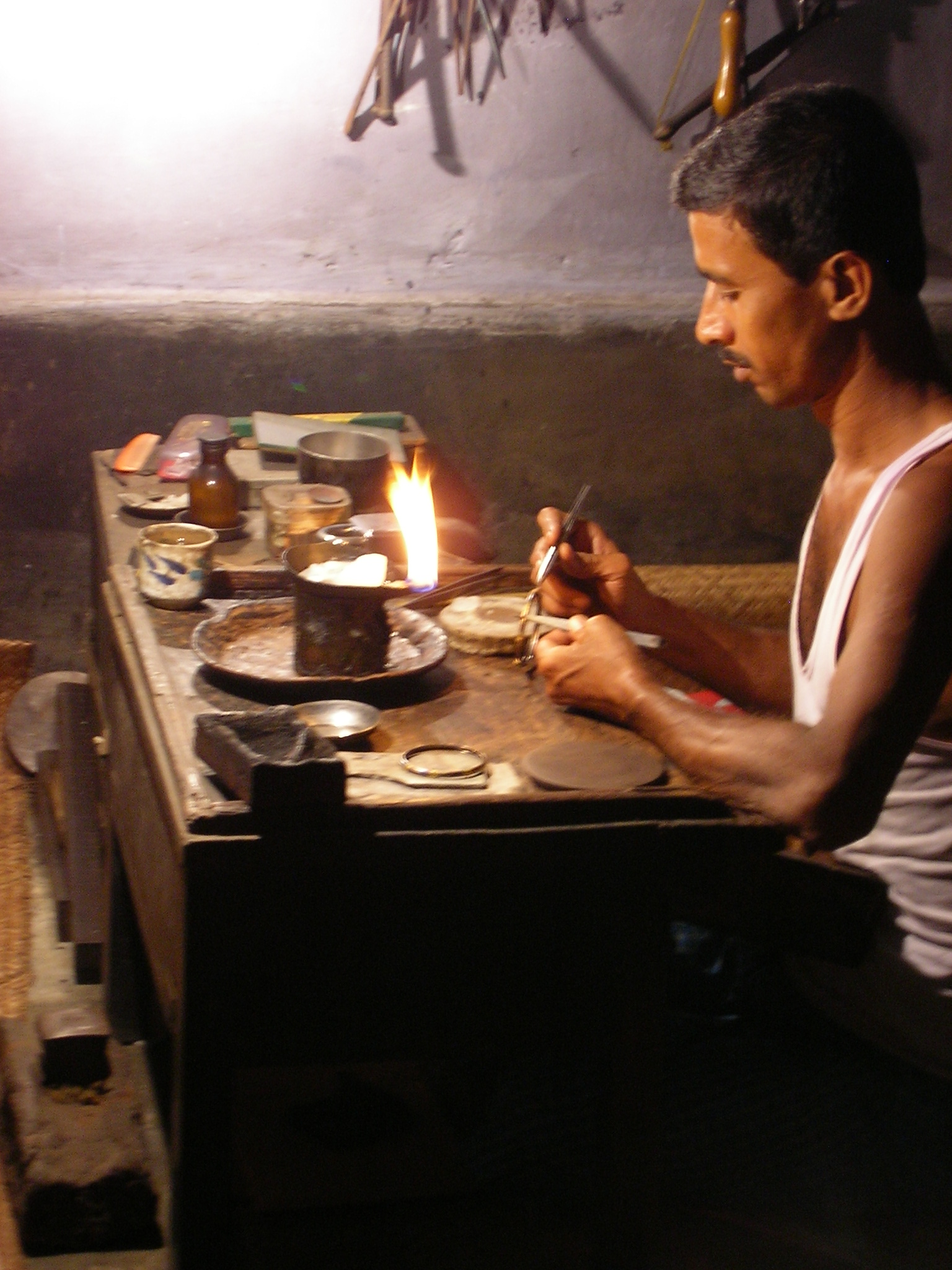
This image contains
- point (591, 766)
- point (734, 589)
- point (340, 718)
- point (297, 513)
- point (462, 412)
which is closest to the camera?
point (591, 766)

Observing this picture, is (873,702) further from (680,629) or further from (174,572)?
(174,572)

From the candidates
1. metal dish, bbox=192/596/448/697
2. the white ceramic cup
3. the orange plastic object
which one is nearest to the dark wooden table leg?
metal dish, bbox=192/596/448/697

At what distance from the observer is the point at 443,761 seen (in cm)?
188

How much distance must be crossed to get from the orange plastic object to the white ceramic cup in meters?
1.02

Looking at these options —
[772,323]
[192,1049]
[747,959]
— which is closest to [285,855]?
[192,1049]

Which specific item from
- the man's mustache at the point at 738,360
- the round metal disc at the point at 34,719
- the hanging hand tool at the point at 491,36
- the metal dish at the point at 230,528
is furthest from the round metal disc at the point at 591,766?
the hanging hand tool at the point at 491,36

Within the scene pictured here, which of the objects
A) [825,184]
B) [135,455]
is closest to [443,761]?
[825,184]

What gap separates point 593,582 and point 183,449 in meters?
1.41

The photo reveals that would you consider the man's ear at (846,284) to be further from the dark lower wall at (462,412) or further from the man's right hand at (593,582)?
the dark lower wall at (462,412)

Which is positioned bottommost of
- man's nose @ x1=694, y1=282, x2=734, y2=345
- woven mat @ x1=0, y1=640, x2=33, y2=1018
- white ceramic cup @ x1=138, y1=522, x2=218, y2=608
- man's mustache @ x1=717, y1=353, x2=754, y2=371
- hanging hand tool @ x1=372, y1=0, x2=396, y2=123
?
woven mat @ x1=0, y1=640, x2=33, y2=1018

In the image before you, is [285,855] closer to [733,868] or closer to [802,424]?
[733,868]

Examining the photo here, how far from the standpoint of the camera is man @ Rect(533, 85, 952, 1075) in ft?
5.77

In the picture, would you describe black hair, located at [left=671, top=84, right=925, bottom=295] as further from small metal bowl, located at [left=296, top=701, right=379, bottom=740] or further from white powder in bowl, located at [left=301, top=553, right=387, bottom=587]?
small metal bowl, located at [left=296, top=701, right=379, bottom=740]

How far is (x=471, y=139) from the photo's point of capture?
411 cm
